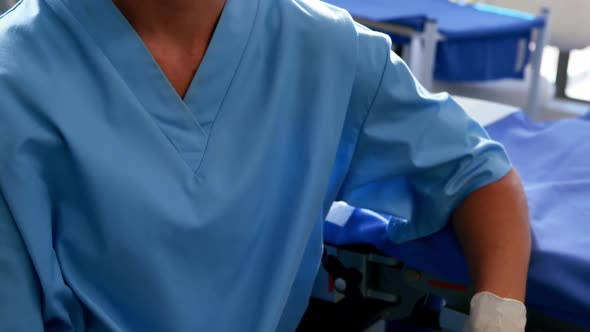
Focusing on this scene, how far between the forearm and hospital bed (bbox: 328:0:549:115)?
1.80 meters

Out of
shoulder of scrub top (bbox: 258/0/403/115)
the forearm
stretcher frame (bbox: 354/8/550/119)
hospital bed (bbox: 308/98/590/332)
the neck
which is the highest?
the neck

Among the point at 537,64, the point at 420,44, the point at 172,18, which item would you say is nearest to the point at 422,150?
the point at 172,18

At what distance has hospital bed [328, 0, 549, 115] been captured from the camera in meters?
2.74

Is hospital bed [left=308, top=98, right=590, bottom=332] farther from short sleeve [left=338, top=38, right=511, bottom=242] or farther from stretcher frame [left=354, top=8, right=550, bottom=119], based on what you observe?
stretcher frame [left=354, top=8, right=550, bottom=119]

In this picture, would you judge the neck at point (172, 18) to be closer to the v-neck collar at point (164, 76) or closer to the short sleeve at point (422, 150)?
the v-neck collar at point (164, 76)

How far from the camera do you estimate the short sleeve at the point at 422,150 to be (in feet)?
3.06

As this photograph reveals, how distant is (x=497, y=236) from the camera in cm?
93

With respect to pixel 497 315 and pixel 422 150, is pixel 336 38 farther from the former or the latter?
pixel 497 315

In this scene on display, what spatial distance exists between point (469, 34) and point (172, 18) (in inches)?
84.2

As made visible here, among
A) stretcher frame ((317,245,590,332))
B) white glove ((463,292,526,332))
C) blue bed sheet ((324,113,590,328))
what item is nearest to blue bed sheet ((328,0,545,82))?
blue bed sheet ((324,113,590,328))

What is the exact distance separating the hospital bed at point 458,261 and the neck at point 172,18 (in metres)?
0.37

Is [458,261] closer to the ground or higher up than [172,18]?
closer to the ground

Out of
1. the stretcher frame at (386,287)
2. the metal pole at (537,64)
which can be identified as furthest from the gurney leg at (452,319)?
the metal pole at (537,64)

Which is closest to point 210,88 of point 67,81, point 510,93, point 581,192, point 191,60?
point 191,60
